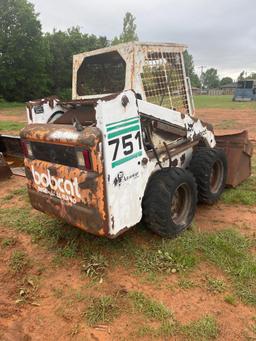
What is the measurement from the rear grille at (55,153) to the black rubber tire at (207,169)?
1.80 meters

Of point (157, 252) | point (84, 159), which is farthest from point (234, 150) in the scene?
point (84, 159)

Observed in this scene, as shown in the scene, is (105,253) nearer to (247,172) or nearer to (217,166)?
(217,166)

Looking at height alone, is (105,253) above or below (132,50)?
below

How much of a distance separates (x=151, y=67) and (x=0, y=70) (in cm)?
3087

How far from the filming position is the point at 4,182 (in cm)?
603

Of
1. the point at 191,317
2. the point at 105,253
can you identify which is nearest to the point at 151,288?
the point at 191,317

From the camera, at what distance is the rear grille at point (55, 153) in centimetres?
310

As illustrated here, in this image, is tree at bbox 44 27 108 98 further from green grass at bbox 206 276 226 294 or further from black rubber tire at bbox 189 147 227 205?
green grass at bbox 206 276 226 294

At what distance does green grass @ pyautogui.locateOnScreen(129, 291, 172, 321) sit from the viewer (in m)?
2.62

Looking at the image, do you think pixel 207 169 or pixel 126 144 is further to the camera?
pixel 207 169

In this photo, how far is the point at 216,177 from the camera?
4.77 meters

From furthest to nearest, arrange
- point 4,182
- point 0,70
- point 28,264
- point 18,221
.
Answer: point 0,70 < point 4,182 < point 18,221 < point 28,264

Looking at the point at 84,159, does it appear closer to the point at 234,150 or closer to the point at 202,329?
the point at 202,329

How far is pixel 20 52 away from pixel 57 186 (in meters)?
32.6
